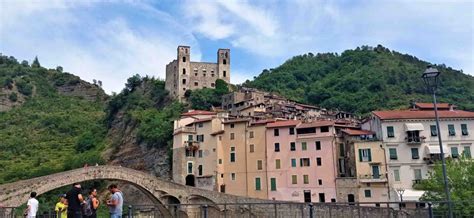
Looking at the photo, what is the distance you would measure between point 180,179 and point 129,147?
20.1 metres

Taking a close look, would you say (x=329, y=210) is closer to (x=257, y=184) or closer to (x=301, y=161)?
(x=301, y=161)

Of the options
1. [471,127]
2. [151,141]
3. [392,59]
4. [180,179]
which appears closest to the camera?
[471,127]

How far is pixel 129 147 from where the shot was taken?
66.7 m

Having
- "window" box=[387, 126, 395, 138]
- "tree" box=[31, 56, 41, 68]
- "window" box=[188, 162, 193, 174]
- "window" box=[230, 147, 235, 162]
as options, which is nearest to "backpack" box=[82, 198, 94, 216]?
"window" box=[387, 126, 395, 138]

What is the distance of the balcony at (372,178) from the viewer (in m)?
40.5

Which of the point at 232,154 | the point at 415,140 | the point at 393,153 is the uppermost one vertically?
the point at 415,140

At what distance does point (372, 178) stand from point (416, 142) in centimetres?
517

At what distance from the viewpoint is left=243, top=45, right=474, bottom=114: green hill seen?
8138 centimetres

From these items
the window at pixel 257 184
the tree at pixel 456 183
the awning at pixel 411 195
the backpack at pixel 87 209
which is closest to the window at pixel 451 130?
the tree at pixel 456 183

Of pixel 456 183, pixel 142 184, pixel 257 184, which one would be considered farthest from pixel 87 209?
pixel 257 184

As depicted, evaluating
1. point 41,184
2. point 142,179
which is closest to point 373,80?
point 142,179

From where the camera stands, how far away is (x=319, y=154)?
43.2 meters

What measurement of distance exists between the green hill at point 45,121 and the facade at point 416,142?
41.9 metres

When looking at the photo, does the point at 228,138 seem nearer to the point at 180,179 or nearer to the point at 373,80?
the point at 180,179
